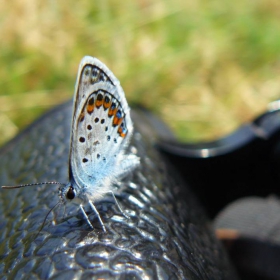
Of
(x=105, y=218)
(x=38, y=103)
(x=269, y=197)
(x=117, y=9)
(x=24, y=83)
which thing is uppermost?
(x=117, y=9)

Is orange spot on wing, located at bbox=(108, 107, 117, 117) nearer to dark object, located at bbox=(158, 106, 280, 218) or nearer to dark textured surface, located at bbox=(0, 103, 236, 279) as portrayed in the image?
dark textured surface, located at bbox=(0, 103, 236, 279)

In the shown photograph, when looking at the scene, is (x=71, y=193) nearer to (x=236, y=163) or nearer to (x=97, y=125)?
(x=97, y=125)

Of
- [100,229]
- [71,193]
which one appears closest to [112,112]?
[71,193]

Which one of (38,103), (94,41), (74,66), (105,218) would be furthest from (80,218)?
(94,41)

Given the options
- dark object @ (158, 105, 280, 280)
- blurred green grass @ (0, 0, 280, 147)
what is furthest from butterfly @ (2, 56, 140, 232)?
blurred green grass @ (0, 0, 280, 147)

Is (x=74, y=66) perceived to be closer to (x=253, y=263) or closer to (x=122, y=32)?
(x=122, y=32)
